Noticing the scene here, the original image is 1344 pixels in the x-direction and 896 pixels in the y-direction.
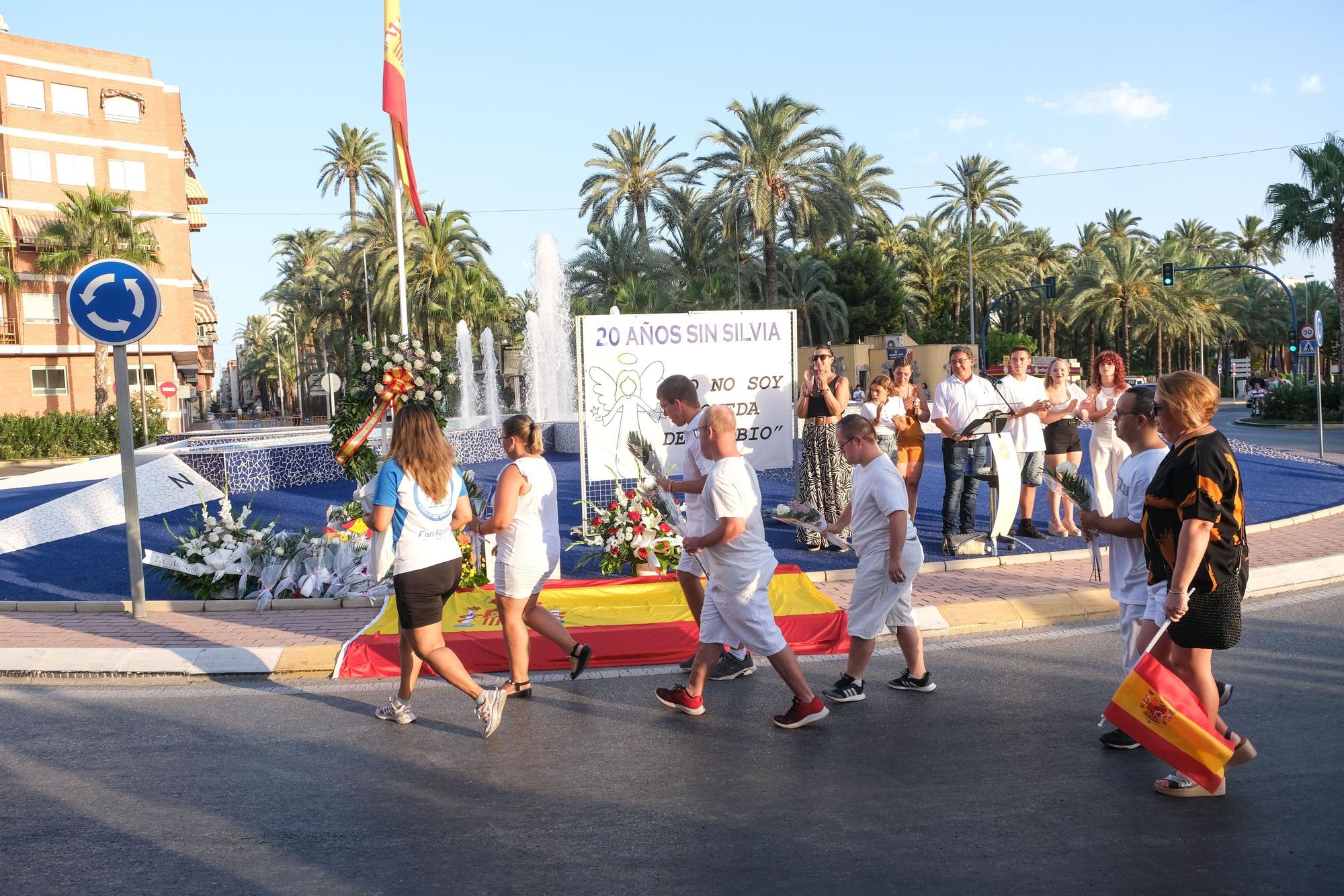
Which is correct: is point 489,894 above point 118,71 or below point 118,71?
below

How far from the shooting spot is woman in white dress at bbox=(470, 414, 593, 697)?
5980mm

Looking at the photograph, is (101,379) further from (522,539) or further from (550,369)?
(522,539)

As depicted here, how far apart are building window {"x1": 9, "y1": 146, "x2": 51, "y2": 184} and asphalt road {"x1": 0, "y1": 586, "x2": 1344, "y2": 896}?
46.0m

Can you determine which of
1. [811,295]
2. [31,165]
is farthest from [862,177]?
[31,165]

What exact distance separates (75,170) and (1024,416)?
154ft

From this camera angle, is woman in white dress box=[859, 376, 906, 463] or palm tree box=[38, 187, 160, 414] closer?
woman in white dress box=[859, 376, 906, 463]

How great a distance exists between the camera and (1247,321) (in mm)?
70750

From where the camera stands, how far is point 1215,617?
4.49 metres

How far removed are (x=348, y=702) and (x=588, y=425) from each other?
443cm

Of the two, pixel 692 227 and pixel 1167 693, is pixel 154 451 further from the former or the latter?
pixel 692 227

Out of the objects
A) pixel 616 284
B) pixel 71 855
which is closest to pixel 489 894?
pixel 71 855

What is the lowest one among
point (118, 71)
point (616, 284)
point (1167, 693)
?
point (1167, 693)

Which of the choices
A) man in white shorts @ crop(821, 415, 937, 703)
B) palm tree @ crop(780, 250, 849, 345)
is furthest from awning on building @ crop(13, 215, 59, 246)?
man in white shorts @ crop(821, 415, 937, 703)

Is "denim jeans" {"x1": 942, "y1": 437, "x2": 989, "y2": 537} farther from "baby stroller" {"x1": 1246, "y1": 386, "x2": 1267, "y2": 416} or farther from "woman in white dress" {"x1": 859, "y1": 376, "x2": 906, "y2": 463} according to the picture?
"baby stroller" {"x1": 1246, "y1": 386, "x2": 1267, "y2": 416}
